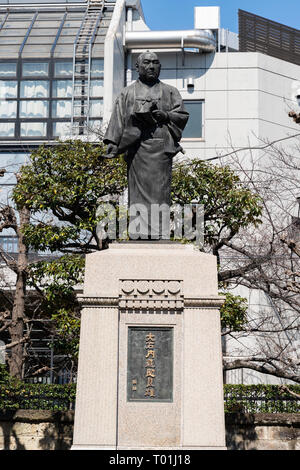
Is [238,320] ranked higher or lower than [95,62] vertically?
lower

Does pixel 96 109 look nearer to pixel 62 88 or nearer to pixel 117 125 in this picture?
pixel 62 88

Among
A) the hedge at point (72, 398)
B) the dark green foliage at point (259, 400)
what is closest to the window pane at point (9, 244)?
the hedge at point (72, 398)

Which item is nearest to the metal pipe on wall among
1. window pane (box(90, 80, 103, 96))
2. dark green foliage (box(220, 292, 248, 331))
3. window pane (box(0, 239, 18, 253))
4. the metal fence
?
window pane (box(90, 80, 103, 96))

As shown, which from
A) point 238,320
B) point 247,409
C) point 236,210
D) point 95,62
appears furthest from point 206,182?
point 95,62

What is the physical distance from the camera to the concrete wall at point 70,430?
16344 mm

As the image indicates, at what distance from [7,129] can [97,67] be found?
4039 millimetres

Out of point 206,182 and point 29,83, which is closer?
point 206,182

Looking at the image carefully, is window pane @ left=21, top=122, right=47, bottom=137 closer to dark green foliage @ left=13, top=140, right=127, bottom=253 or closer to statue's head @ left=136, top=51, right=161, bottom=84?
dark green foliage @ left=13, top=140, right=127, bottom=253

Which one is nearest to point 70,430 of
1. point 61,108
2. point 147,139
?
point 147,139

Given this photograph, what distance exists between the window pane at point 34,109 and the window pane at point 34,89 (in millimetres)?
270

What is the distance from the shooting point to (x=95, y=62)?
2659cm
